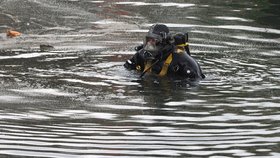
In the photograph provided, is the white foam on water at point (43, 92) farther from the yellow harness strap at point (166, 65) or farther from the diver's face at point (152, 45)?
the yellow harness strap at point (166, 65)

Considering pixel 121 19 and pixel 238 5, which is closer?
pixel 121 19

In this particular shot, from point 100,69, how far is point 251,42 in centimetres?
429

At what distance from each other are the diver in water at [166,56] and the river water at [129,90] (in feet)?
0.77

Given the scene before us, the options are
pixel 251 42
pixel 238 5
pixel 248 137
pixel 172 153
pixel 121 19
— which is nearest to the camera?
Answer: pixel 172 153

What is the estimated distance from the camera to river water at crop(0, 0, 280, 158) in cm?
810

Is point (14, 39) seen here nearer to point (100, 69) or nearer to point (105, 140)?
point (100, 69)

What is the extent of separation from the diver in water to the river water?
9.3 inches

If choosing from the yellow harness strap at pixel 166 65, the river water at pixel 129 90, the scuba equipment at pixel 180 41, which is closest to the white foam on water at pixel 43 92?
the river water at pixel 129 90

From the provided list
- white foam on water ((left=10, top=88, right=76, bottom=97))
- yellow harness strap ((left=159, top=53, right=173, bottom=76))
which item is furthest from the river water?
yellow harness strap ((left=159, top=53, right=173, bottom=76))

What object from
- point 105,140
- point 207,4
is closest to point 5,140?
point 105,140

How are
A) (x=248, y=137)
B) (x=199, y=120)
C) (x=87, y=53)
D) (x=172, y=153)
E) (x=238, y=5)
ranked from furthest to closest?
(x=238, y=5) < (x=87, y=53) < (x=199, y=120) < (x=248, y=137) < (x=172, y=153)

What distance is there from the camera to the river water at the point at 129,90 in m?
8.10

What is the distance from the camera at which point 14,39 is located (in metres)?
16.0

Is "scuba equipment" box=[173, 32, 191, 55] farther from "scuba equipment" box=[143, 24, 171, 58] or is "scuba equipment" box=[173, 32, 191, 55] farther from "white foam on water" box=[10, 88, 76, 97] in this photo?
"white foam on water" box=[10, 88, 76, 97]
